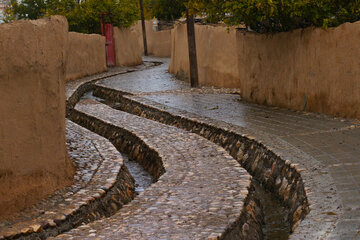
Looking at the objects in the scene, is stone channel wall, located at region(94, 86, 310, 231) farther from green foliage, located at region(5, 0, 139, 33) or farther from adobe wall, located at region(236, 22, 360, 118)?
green foliage, located at region(5, 0, 139, 33)

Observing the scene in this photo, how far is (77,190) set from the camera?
6535mm

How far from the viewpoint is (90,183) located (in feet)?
22.3

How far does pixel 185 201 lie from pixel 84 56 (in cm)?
1814

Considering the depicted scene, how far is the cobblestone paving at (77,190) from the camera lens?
543 centimetres

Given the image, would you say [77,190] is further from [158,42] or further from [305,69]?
[158,42]

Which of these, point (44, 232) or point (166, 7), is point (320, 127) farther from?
point (166, 7)

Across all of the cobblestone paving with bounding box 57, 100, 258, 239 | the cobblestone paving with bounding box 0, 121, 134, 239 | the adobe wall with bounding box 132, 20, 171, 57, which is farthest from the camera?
the adobe wall with bounding box 132, 20, 171, 57

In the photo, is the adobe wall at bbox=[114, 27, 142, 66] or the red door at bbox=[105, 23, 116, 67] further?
the adobe wall at bbox=[114, 27, 142, 66]

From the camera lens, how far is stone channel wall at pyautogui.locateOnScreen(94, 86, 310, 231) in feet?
20.7

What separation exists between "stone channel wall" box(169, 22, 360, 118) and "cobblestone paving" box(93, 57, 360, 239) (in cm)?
24

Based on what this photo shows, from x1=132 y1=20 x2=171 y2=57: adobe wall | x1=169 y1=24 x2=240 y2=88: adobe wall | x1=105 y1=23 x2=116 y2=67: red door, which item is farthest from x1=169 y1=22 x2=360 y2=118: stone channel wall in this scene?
x1=132 y1=20 x2=171 y2=57: adobe wall

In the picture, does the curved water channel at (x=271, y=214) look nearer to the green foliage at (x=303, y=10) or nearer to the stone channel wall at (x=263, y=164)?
the stone channel wall at (x=263, y=164)

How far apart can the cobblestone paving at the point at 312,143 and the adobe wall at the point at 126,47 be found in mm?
13242

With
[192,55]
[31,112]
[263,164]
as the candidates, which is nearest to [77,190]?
[31,112]
